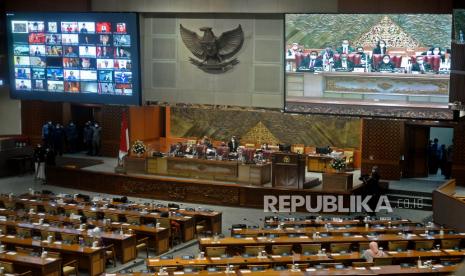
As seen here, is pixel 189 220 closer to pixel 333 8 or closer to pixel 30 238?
pixel 30 238

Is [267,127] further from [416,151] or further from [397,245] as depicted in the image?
[397,245]

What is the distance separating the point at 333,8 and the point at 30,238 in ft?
35.4

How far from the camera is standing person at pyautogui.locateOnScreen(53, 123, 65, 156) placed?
90.8ft

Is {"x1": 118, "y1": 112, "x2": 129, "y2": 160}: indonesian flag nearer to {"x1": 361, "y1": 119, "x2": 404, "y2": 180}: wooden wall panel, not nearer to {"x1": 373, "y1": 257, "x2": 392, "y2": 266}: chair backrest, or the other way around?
{"x1": 361, "y1": 119, "x2": 404, "y2": 180}: wooden wall panel

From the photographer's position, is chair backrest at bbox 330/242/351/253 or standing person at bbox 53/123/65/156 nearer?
chair backrest at bbox 330/242/351/253

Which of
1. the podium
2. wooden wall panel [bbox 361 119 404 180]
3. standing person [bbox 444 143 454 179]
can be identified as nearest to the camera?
the podium

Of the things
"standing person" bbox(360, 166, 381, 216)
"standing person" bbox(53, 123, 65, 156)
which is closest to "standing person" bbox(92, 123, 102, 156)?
"standing person" bbox(53, 123, 65, 156)

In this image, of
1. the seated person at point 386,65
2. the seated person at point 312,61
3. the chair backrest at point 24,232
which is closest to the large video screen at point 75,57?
the seated person at point 312,61

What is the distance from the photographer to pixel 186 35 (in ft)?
74.9

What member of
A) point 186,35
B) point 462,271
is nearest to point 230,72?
point 186,35

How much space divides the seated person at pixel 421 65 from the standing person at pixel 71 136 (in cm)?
1483

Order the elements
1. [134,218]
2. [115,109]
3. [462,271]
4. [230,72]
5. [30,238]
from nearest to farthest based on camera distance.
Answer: [462,271] < [30,238] < [134,218] < [230,72] < [115,109]

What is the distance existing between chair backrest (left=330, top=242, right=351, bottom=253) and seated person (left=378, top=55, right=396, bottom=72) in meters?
6.87

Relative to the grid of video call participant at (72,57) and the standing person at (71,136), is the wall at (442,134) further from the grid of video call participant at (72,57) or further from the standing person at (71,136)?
the standing person at (71,136)
